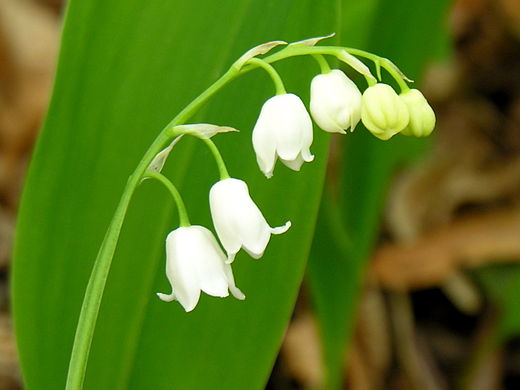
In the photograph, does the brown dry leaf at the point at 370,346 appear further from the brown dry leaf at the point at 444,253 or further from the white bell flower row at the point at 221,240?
the white bell flower row at the point at 221,240

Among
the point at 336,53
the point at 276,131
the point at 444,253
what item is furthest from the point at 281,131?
the point at 444,253

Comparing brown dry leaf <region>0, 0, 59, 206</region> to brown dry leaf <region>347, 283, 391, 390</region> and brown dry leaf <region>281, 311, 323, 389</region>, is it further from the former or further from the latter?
brown dry leaf <region>347, 283, 391, 390</region>

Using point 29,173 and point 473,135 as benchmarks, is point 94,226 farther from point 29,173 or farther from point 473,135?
point 473,135

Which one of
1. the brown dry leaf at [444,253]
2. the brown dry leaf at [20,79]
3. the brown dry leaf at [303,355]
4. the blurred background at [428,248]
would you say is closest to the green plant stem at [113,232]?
the blurred background at [428,248]

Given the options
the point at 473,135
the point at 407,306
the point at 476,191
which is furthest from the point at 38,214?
the point at 473,135

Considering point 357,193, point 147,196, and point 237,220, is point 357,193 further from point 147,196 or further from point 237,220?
point 237,220

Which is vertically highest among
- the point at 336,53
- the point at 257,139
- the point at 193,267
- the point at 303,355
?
the point at 336,53

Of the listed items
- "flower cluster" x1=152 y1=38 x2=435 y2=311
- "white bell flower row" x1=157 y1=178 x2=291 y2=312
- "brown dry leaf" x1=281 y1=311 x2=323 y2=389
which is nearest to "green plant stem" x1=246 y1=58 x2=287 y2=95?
"flower cluster" x1=152 y1=38 x2=435 y2=311
